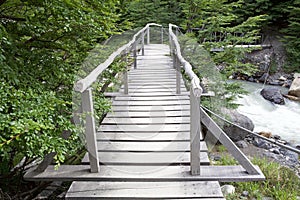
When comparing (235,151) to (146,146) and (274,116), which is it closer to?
(146,146)

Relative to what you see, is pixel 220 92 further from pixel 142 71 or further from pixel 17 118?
pixel 17 118

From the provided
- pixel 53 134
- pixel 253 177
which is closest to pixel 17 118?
pixel 53 134

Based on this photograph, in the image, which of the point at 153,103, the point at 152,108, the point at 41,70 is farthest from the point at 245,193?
the point at 41,70

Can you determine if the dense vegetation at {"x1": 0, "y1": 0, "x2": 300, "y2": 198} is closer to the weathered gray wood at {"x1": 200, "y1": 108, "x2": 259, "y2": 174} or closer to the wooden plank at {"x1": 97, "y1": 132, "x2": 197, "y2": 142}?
the wooden plank at {"x1": 97, "y1": 132, "x2": 197, "y2": 142}

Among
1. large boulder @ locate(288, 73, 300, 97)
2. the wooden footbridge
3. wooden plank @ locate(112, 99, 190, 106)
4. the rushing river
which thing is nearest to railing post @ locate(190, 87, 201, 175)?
the wooden footbridge

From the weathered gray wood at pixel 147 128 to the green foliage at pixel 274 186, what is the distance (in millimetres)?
879

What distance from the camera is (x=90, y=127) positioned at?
203cm

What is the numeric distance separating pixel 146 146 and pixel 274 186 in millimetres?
1580

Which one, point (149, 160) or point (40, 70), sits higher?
point (40, 70)

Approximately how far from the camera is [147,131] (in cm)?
294

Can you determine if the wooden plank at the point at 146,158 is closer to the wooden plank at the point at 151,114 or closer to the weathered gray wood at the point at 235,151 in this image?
the weathered gray wood at the point at 235,151

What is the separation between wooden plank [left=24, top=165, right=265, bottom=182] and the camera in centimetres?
206

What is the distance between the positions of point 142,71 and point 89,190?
3909mm

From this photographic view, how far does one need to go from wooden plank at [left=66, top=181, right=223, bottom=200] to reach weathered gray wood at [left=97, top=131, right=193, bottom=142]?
72 cm
